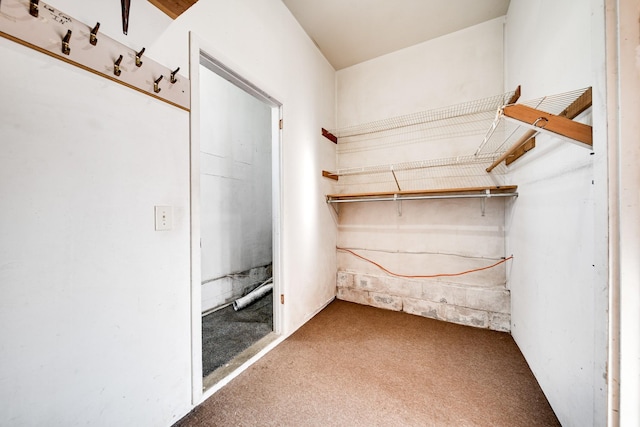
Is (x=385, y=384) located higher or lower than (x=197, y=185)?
lower

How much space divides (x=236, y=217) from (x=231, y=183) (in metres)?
0.43

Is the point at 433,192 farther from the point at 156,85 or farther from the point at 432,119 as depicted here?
the point at 156,85

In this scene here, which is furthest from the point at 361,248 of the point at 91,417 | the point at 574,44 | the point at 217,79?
the point at 217,79

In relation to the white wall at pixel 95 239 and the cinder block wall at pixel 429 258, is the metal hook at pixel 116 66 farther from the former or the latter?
the cinder block wall at pixel 429 258

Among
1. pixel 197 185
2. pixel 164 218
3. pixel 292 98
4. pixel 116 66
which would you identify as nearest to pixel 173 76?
pixel 116 66

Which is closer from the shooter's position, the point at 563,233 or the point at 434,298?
the point at 563,233

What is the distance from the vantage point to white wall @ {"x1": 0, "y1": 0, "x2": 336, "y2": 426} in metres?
0.77

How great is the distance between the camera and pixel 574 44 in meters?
1.06

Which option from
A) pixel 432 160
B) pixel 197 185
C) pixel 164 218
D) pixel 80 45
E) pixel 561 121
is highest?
pixel 80 45

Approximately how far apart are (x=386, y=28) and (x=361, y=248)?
2.41 metres

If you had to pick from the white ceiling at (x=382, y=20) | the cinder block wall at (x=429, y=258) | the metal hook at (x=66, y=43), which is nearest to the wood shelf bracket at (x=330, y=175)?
the cinder block wall at (x=429, y=258)

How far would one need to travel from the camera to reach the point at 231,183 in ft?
9.27

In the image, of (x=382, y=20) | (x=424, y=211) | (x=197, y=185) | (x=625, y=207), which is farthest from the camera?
(x=424, y=211)

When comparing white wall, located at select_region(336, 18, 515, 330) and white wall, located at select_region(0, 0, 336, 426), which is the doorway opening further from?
white wall, located at select_region(336, 18, 515, 330)
